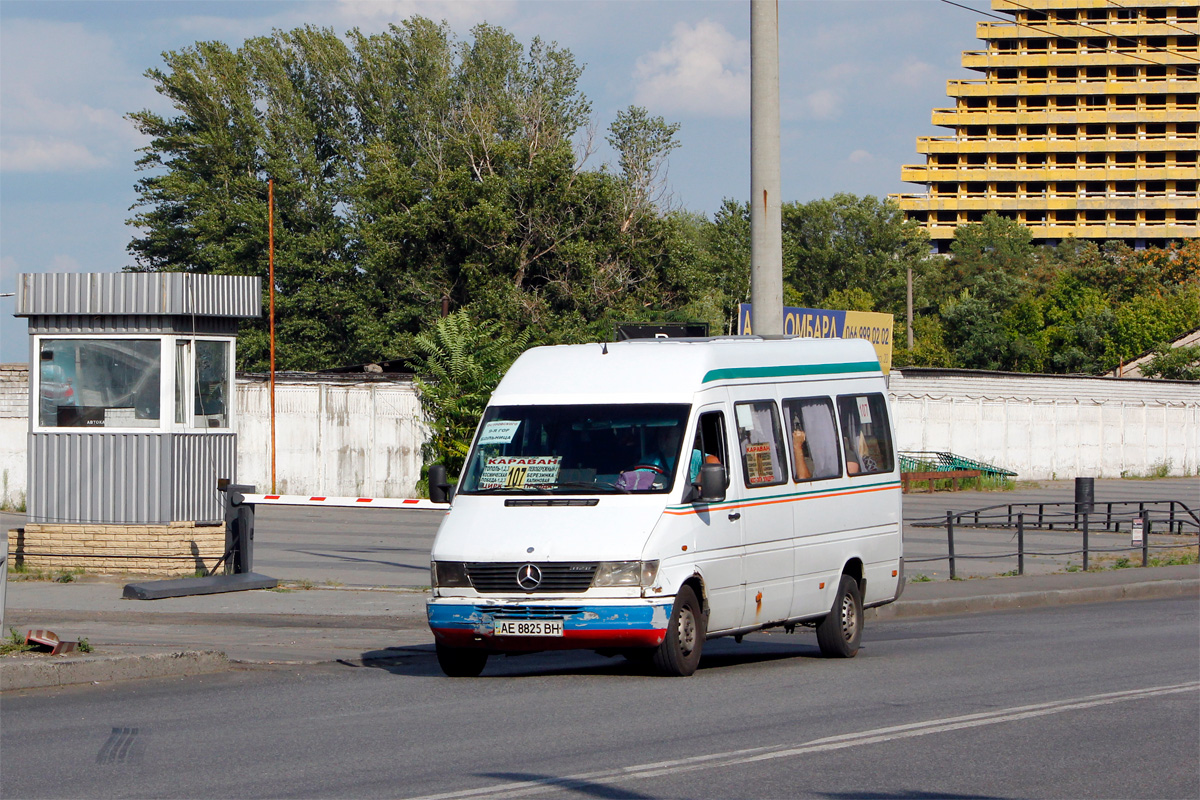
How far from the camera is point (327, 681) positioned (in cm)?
1043

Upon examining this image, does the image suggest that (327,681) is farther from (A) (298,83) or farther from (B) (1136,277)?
(B) (1136,277)

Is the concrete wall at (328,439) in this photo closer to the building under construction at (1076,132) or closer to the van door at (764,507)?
the van door at (764,507)

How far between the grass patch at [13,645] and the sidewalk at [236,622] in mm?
287

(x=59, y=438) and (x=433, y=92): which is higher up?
(x=433, y=92)

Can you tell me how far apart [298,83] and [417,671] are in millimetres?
65658

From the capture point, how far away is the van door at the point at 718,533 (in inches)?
415

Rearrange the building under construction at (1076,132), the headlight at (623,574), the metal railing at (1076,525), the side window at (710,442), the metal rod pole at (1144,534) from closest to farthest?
the headlight at (623,574) → the side window at (710,442) → the metal railing at (1076,525) → the metal rod pole at (1144,534) → the building under construction at (1076,132)

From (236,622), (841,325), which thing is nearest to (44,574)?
(236,622)

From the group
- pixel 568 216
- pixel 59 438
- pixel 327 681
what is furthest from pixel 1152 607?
pixel 568 216

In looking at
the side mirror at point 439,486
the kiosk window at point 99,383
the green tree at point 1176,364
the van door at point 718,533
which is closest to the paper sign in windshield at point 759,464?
the van door at point 718,533

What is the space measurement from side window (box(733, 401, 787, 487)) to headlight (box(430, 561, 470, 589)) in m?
2.40

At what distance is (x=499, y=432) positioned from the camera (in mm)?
11094

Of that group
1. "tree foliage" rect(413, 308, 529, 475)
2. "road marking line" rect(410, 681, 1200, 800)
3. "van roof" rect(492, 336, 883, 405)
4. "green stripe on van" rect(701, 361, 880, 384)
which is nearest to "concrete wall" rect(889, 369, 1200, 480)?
"tree foliage" rect(413, 308, 529, 475)

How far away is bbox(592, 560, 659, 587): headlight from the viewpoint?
990 cm
